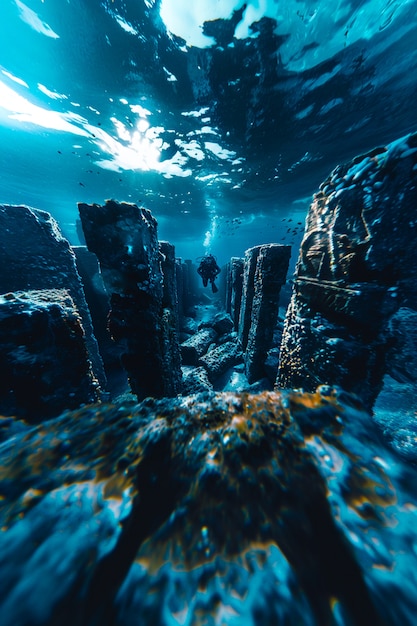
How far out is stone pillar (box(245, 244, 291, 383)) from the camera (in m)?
4.61

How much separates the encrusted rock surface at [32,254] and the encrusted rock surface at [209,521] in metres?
3.75

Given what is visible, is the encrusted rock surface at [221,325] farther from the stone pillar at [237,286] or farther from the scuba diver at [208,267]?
the scuba diver at [208,267]

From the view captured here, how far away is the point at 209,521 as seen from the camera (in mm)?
853

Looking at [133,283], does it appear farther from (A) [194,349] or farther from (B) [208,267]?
(B) [208,267]

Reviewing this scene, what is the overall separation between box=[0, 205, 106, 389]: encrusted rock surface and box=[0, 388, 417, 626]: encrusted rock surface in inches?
148

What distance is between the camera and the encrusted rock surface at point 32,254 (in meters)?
3.69

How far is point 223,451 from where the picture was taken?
106 cm

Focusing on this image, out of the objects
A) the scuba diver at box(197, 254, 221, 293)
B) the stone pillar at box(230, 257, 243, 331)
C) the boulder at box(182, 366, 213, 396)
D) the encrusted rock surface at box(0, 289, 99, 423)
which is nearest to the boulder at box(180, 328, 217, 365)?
the boulder at box(182, 366, 213, 396)

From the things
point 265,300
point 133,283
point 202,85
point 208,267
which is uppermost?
point 202,85

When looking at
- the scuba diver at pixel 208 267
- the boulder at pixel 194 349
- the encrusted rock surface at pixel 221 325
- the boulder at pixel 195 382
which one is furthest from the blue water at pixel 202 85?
the boulder at pixel 195 382

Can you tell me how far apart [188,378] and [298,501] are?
4.22 m

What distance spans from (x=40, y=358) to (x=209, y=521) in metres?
1.90

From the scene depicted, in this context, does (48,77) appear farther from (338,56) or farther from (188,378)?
(188,378)

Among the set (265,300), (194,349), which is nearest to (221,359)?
(194,349)
